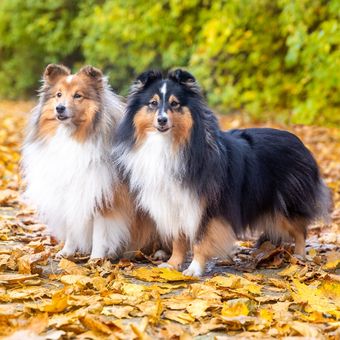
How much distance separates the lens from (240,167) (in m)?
4.64

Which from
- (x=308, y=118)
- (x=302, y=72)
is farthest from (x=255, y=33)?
(x=308, y=118)

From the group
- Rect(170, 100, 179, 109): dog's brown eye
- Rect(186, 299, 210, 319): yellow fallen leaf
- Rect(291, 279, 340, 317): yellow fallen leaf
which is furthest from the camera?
Rect(170, 100, 179, 109): dog's brown eye

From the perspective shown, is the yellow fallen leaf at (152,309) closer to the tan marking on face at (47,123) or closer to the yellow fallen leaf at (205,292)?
the yellow fallen leaf at (205,292)

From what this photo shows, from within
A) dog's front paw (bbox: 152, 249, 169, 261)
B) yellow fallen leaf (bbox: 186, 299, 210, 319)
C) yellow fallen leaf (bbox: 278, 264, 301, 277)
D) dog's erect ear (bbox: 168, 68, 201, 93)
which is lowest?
dog's front paw (bbox: 152, 249, 169, 261)

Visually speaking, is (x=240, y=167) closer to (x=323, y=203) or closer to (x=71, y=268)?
(x=323, y=203)

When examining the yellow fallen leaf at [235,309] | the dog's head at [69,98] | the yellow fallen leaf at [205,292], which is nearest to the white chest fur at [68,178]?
the dog's head at [69,98]

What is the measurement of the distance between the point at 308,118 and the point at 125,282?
7.98 m

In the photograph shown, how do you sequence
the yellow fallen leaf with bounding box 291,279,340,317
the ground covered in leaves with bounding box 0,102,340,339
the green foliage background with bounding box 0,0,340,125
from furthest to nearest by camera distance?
Answer: the green foliage background with bounding box 0,0,340,125 < the yellow fallen leaf with bounding box 291,279,340,317 < the ground covered in leaves with bounding box 0,102,340,339

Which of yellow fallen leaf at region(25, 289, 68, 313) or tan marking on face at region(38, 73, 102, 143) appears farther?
tan marking on face at region(38, 73, 102, 143)

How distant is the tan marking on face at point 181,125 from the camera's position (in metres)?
4.32

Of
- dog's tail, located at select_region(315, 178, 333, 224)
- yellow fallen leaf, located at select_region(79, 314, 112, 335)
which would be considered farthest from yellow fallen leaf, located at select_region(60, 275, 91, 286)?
dog's tail, located at select_region(315, 178, 333, 224)

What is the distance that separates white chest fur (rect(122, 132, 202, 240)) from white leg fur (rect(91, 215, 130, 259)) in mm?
308

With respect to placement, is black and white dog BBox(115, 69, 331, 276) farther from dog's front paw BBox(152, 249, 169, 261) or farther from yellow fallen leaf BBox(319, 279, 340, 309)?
yellow fallen leaf BBox(319, 279, 340, 309)

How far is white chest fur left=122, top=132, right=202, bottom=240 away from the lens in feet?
14.4
